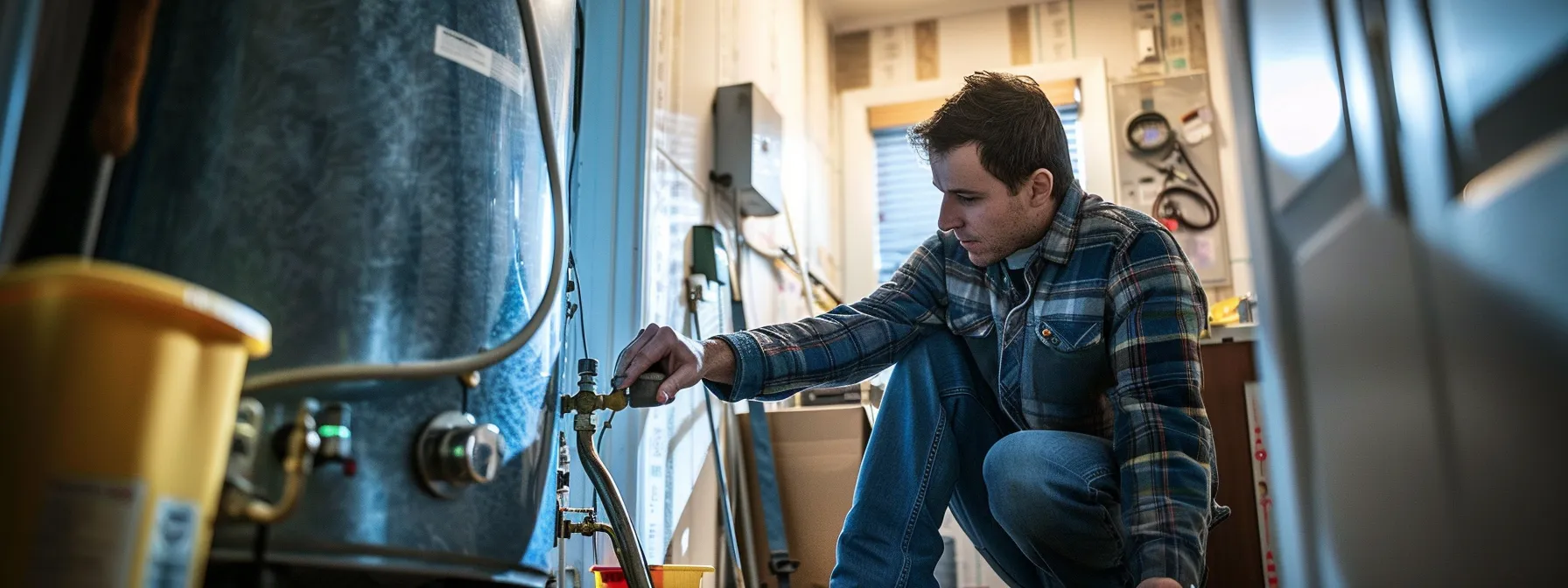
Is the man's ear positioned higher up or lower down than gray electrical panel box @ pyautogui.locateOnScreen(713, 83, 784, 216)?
lower down

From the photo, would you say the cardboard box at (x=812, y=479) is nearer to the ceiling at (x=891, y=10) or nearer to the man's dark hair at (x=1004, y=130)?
the man's dark hair at (x=1004, y=130)

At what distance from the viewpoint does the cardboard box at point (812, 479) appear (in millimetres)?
2289

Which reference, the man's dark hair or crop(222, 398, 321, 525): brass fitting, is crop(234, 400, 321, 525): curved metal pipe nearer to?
crop(222, 398, 321, 525): brass fitting

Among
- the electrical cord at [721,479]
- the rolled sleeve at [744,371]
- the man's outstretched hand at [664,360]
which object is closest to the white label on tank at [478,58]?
the man's outstretched hand at [664,360]

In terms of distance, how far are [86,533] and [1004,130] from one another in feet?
3.89

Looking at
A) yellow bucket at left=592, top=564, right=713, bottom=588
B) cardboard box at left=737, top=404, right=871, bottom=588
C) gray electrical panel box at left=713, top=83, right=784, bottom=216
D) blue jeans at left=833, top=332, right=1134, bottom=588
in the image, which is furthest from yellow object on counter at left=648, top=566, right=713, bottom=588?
gray electrical panel box at left=713, top=83, right=784, bottom=216

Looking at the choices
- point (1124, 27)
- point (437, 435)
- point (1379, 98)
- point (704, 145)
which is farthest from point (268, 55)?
point (1124, 27)

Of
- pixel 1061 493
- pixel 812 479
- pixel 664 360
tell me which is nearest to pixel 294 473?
pixel 664 360

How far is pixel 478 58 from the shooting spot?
0.99 m

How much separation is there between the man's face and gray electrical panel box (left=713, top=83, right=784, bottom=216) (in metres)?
0.98

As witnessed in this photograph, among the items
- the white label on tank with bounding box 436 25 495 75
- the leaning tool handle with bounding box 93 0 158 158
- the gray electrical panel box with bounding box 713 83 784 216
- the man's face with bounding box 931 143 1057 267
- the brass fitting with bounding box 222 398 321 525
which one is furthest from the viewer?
the gray electrical panel box with bounding box 713 83 784 216

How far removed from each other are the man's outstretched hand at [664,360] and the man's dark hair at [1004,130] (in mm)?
468

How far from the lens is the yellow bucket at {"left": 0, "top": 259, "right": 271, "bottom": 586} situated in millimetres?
551

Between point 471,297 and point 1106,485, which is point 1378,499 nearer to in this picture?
point 471,297
